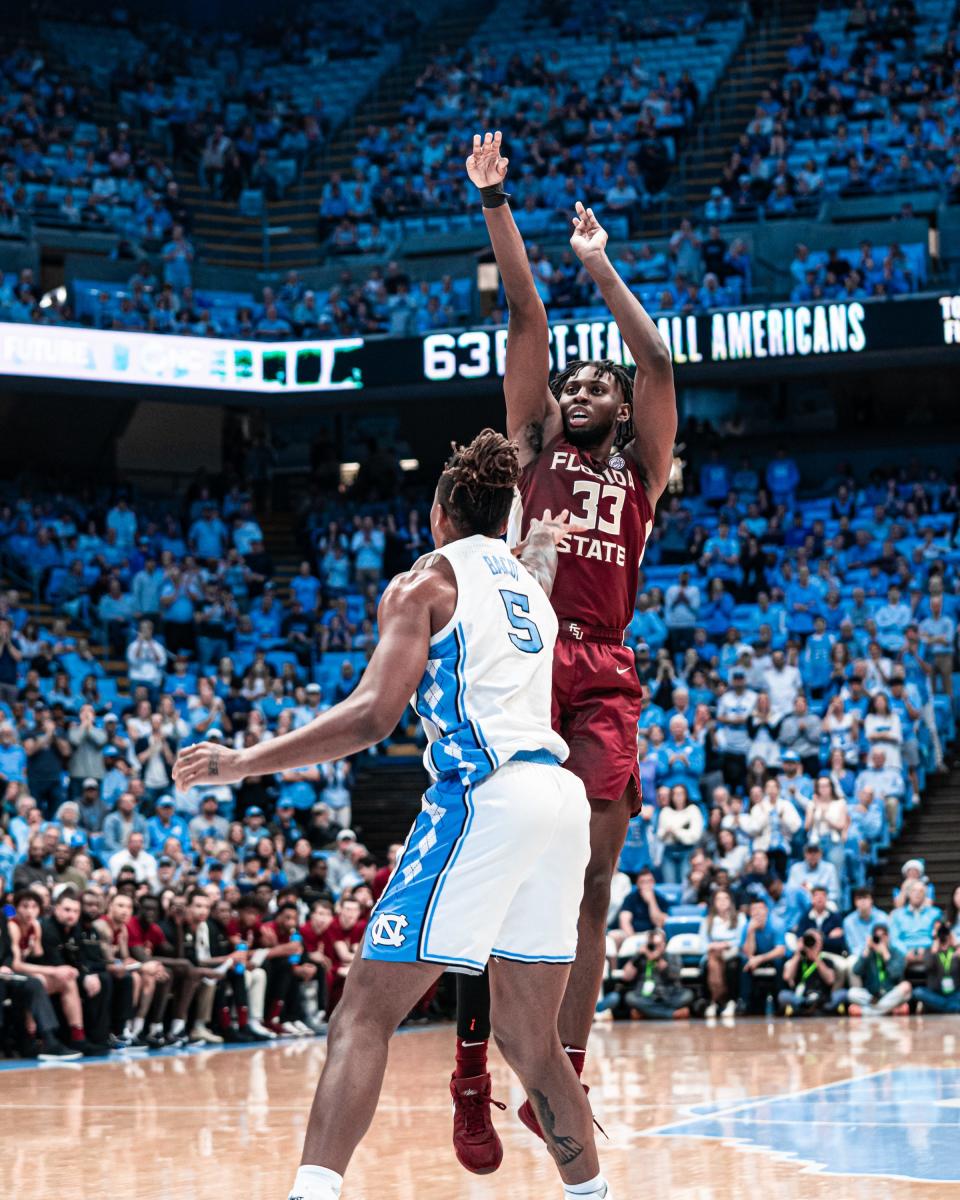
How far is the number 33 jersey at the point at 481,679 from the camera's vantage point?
488 centimetres

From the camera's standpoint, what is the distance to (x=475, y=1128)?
5582 mm

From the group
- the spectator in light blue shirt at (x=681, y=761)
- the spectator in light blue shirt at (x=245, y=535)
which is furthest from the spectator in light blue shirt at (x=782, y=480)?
the spectator in light blue shirt at (x=245, y=535)

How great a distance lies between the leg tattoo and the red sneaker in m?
0.46

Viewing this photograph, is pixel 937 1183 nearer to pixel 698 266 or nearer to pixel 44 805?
pixel 44 805

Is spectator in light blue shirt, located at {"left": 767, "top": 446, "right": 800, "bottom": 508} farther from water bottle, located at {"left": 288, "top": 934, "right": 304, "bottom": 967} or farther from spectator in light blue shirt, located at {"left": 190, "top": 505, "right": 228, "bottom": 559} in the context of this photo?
water bottle, located at {"left": 288, "top": 934, "right": 304, "bottom": 967}

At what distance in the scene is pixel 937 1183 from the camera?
20.8ft

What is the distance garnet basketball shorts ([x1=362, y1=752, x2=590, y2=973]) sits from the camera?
472cm

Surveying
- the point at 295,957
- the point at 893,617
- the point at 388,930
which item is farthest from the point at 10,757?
the point at 388,930

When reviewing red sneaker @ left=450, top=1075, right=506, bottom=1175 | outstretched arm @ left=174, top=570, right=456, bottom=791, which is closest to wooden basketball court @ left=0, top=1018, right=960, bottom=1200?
red sneaker @ left=450, top=1075, right=506, bottom=1175

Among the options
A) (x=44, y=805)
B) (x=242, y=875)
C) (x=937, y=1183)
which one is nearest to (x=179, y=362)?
(x=44, y=805)

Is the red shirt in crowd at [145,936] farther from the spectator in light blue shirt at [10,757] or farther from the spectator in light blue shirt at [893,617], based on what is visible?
the spectator in light blue shirt at [893,617]

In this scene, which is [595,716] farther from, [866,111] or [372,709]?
[866,111]

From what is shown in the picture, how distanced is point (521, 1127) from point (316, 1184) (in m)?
4.28

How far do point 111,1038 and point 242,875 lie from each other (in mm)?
2762
